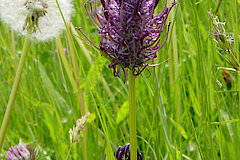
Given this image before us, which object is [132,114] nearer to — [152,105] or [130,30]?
[130,30]

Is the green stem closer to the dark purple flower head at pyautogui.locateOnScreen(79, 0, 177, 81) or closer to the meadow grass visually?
the dark purple flower head at pyautogui.locateOnScreen(79, 0, 177, 81)

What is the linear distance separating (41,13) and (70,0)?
140 mm

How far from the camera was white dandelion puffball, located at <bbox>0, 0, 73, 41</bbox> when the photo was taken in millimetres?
829

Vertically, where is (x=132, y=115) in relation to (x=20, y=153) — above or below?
above

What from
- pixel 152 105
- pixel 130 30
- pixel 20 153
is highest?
pixel 130 30

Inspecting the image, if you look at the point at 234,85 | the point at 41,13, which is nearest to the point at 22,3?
the point at 41,13

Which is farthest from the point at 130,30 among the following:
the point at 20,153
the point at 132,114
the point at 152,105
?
the point at 20,153

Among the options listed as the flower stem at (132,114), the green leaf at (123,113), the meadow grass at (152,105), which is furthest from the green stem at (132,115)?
the green leaf at (123,113)

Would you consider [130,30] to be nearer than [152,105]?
Yes

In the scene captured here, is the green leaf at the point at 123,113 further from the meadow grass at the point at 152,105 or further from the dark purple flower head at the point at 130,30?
the dark purple flower head at the point at 130,30

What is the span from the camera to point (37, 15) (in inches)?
33.0

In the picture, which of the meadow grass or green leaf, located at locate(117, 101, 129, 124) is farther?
green leaf, located at locate(117, 101, 129, 124)

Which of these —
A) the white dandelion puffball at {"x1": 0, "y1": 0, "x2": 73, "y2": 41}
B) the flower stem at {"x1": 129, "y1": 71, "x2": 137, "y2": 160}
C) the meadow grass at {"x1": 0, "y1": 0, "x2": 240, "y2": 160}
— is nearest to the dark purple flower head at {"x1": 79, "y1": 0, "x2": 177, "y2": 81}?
the flower stem at {"x1": 129, "y1": 71, "x2": 137, "y2": 160}

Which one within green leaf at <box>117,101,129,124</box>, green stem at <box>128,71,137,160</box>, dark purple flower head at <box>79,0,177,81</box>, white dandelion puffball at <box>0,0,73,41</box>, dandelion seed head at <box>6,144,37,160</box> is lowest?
dandelion seed head at <box>6,144,37,160</box>
